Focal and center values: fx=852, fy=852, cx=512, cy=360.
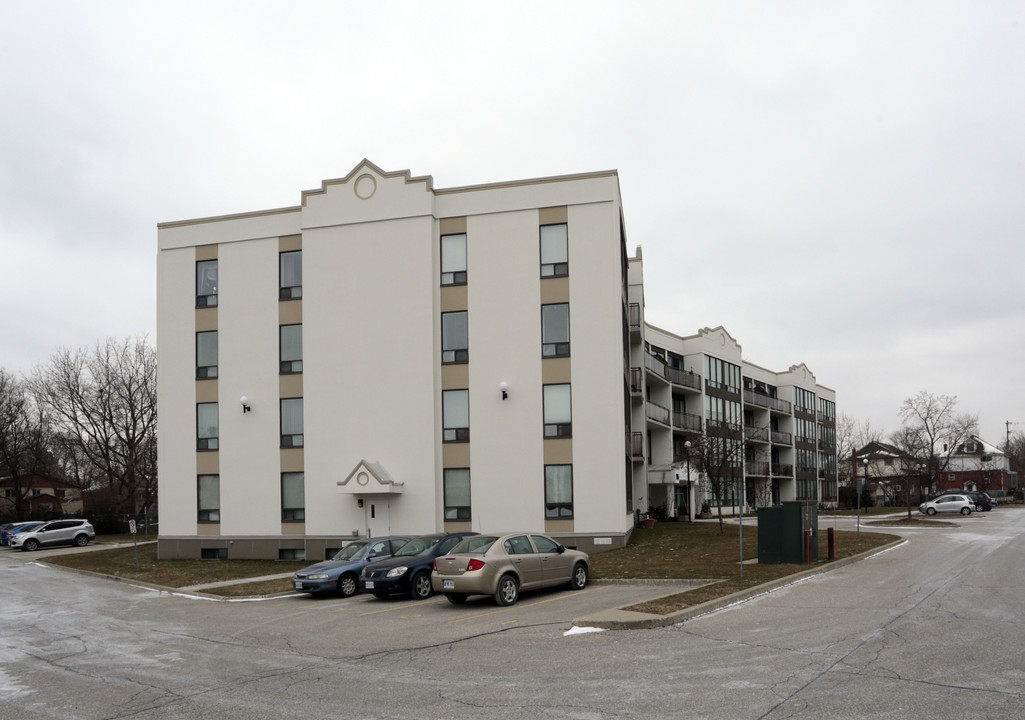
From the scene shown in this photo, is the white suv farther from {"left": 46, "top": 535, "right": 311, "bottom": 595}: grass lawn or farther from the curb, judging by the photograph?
the curb

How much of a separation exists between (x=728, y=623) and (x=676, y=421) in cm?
3890

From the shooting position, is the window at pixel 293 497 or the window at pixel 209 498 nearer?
the window at pixel 293 497

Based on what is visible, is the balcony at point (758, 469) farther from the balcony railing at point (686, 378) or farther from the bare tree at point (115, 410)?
the bare tree at point (115, 410)

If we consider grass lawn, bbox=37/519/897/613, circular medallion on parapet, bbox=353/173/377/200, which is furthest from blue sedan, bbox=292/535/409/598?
circular medallion on parapet, bbox=353/173/377/200

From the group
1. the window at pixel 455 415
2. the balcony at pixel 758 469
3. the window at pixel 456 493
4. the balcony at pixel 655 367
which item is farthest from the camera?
the balcony at pixel 758 469

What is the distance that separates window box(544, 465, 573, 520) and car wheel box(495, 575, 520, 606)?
1292 cm

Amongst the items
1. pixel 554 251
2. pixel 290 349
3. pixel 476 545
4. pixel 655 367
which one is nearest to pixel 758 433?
pixel 655 367

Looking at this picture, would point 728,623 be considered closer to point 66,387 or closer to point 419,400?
point 419,400

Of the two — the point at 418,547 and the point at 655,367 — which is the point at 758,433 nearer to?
the point at 655,367

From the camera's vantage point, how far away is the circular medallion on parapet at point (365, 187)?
3253 centimetres

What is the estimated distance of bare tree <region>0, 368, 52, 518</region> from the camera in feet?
209

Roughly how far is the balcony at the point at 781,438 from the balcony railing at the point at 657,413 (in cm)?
2366

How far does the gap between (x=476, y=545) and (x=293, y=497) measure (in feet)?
57.1

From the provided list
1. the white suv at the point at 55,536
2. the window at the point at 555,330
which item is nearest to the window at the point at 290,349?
the window at the point at 555,330
